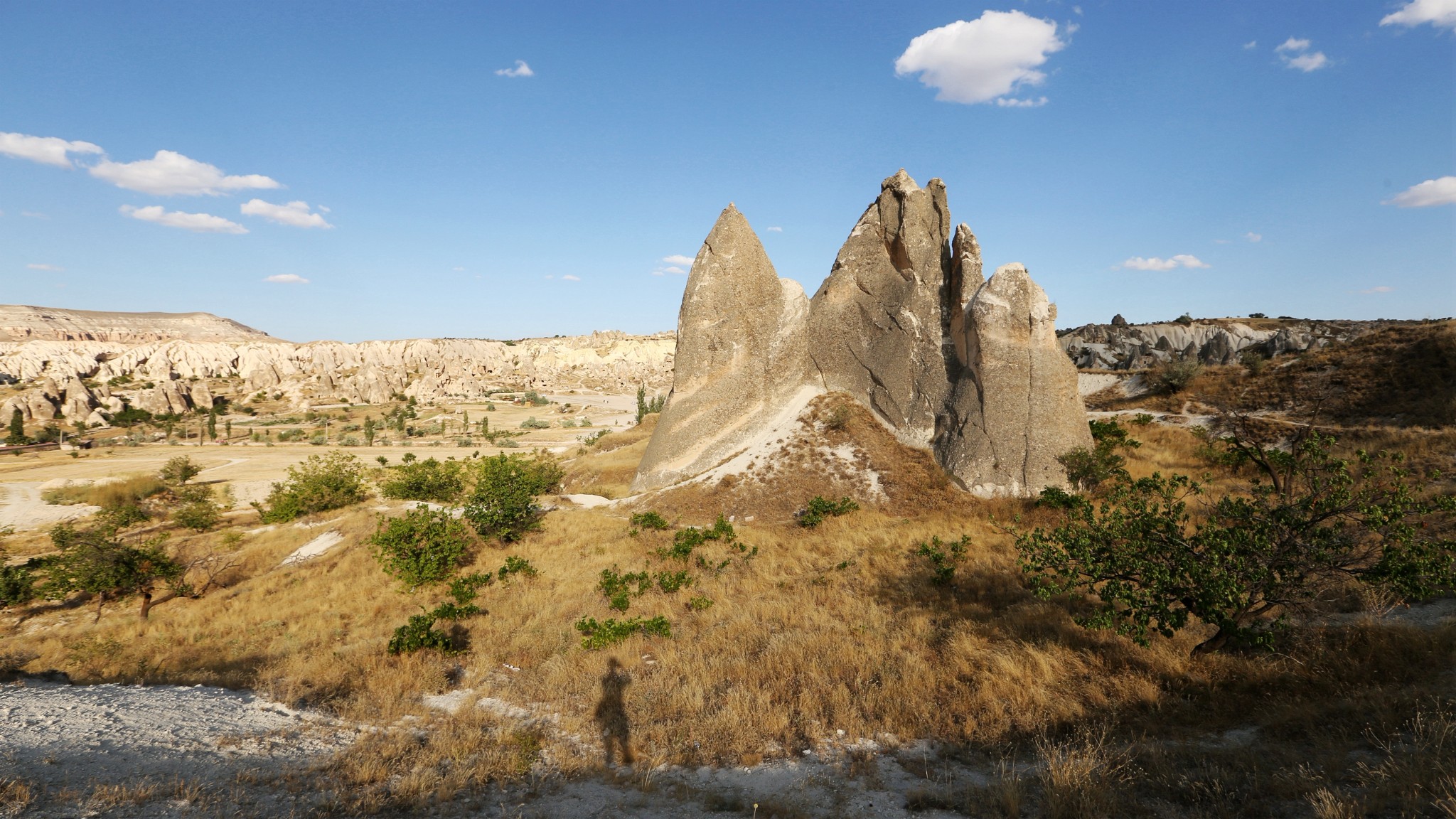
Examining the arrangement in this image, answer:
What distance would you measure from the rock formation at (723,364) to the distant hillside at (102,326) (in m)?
131

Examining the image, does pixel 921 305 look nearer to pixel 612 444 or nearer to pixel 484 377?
pixel 612 444

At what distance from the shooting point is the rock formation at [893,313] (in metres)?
18.6

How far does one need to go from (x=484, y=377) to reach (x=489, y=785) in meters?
128

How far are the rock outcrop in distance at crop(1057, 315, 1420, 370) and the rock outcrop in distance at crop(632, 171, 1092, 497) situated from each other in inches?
1042

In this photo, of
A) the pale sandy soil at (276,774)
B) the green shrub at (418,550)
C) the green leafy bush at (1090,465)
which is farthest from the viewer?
the green leafy bush at (1090,465)

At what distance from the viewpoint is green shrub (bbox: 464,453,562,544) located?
16031 mm

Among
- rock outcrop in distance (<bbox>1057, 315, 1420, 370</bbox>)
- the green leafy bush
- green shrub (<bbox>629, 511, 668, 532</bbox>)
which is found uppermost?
rock outcrop in distance (<bbox>1057, 315, 1420, 370</bbox>)

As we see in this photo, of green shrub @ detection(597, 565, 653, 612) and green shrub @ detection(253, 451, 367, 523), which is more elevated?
green shrub @ detection(597, 565, 653, 612)

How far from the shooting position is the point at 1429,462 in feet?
42.2

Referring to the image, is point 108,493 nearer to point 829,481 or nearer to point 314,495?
point 314,495

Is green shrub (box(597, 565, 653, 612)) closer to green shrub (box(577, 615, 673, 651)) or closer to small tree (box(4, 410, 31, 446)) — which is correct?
green shrub (box(577, 615, 673, 651))

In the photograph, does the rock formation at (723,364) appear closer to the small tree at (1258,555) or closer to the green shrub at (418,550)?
the green shrub at (418,550)

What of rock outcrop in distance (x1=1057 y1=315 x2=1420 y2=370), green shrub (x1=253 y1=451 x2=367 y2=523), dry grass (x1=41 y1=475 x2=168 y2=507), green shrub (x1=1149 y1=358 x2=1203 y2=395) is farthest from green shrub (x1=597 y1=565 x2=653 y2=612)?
rock outcrop in distance (x1=1057 y1=315 x2=1420 y2=370)

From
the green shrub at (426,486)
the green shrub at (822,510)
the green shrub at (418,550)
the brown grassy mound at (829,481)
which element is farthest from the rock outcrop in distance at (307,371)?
the green shrub at (822,510)
